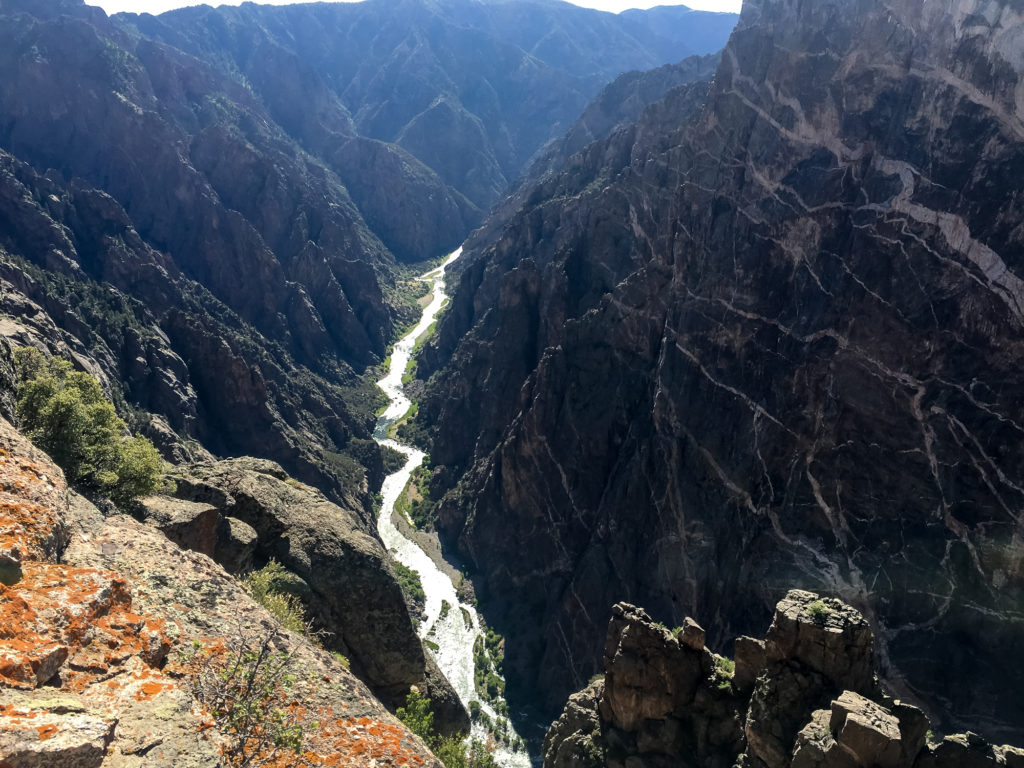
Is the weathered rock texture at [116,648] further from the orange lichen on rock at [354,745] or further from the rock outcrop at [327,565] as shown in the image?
the rock outcrop at [327,565]

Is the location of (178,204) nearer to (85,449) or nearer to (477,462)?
(477,462)

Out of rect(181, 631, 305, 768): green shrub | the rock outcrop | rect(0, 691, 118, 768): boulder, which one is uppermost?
rect(0, 691, 118, 768): boulder

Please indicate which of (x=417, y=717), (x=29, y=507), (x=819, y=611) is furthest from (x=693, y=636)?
(x=29, y=507)

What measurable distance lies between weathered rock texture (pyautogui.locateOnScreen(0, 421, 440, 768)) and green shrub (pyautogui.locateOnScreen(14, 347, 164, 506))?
21.0ft

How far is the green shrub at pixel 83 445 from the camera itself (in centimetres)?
2655

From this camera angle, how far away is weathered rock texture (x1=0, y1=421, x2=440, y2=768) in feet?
34.7

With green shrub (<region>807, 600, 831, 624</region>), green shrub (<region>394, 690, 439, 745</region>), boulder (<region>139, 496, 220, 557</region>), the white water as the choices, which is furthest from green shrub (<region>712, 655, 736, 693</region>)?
the white water

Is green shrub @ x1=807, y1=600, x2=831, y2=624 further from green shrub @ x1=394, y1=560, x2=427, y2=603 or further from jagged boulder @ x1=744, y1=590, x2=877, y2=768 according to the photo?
green shrub @ x1=394, y1=560, x2=427, y2=603

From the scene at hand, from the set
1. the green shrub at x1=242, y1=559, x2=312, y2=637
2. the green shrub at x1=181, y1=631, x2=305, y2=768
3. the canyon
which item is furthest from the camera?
the green shrub at x1=242, y1=559, x2=312, y2=637

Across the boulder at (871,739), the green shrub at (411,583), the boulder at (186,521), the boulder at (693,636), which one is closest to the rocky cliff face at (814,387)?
the green shrub at (411,583)

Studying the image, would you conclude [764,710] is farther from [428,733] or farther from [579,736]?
Answer: [428,733]

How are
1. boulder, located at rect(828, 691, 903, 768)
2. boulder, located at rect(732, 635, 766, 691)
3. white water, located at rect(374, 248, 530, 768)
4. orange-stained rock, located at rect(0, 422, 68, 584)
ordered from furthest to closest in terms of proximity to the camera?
white water, located at rect(374, 248, 530, 768), boulder, located at rect(732, 635, 766, 691), boulder, located at rect(828, 691, 903, 768), orange-stained rock, located at rect(0, 422, 68, 584)

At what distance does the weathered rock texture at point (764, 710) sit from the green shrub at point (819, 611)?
34 mm

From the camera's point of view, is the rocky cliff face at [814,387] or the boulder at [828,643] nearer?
the boulder at [828,643]
